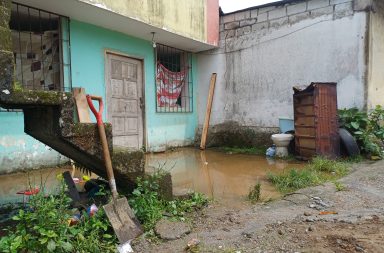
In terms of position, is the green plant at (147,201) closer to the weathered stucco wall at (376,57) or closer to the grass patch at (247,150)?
the grass patch at (247,150)

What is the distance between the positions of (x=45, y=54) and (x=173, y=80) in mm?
3390

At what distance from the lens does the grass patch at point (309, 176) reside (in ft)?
13.1

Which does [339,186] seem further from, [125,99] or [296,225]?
[125,99]

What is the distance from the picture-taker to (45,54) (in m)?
5.70

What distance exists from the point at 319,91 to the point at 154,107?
3.79 m

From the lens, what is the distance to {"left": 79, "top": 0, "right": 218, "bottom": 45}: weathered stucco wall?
18.1 feet

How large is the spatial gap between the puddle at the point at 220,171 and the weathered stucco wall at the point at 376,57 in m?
2.39

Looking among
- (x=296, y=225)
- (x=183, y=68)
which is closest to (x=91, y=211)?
(x=296, y=225)

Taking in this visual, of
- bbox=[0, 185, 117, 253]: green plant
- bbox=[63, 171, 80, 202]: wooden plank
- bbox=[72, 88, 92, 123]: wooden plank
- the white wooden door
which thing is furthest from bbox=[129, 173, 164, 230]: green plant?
the white wooden door

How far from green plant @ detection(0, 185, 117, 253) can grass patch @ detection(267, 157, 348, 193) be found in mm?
2366

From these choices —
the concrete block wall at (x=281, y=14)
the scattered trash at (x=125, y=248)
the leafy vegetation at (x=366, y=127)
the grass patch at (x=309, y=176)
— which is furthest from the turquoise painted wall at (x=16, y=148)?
the leafy vegetation at (x=366, y=127)

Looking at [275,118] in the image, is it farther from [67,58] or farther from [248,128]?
[67,58]

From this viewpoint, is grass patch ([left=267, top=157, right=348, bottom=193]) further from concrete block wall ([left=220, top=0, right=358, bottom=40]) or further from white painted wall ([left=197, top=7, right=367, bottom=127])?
concrete block wall ([left=220, top=0, right=358, bottom=40])

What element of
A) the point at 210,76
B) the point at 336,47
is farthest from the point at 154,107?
the point at 336,47
